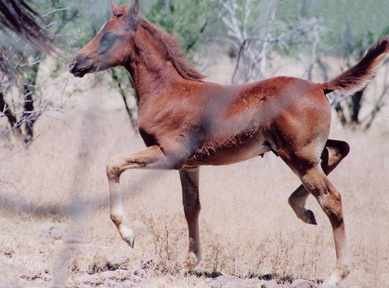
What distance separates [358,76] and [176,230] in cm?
275

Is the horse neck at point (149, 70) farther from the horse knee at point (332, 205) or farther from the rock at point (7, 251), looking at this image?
the rock at point (7, 251)

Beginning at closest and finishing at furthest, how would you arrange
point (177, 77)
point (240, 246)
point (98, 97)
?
point (98, 97) → point (177, 77) → point (240, 246)

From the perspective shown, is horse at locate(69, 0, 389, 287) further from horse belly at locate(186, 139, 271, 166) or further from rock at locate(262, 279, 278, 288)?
rock at locate(262, 279, 278, 288)

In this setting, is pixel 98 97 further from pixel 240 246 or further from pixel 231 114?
pixel 240 246

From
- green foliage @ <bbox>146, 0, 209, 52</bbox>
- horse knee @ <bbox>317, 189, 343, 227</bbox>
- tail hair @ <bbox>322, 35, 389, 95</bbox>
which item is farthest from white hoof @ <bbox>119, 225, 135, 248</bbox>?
green foliage @ <bbox>146, 0, 209, 52</bbox>

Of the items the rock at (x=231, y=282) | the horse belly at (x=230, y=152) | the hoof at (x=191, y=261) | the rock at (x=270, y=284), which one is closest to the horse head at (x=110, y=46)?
the horse belly at (x=230, y=152)

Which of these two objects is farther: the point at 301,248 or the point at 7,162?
the point at 7,162

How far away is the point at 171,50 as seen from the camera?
5.27 m

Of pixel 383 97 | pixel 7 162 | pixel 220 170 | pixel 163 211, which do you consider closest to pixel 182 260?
pixel 163 211

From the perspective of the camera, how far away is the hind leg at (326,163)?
511 centimetres

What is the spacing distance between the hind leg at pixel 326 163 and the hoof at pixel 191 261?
3.74 feet

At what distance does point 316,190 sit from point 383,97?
40.7 feet

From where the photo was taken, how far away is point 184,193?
→ 5609 millimetres

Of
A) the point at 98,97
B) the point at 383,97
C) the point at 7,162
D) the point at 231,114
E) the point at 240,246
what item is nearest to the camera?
the point at 98,97
